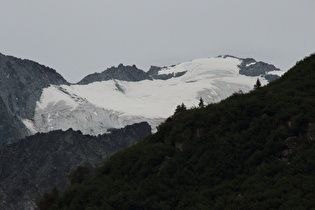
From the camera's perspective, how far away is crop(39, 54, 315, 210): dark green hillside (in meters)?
89.2

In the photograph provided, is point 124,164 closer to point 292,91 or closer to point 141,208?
point 141,208

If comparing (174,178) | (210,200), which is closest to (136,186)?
(174,178)

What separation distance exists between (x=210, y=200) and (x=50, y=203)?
29.7m

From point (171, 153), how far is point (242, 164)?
10.6m

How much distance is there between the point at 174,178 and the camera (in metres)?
99.4

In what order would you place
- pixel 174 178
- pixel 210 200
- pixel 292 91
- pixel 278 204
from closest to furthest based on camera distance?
1. pixel 278 204
2. pixel 210 200
3. pixel 174 178
4. pixel 292 91

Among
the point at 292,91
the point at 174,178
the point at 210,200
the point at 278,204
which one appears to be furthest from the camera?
the point at 292,91

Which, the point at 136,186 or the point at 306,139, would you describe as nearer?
the point at 306,139

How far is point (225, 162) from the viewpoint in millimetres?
98250

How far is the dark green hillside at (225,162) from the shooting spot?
293 feet

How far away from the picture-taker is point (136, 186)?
100750 mm

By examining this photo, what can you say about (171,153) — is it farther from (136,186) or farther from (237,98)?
(237,98)

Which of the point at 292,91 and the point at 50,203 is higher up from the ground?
the point at 292,91

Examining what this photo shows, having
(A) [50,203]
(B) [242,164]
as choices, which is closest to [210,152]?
(B) [242,164]
